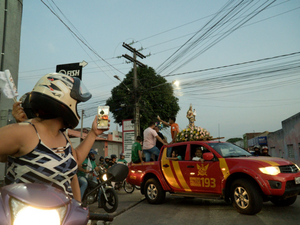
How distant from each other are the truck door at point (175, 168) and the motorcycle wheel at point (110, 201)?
1.84 metres

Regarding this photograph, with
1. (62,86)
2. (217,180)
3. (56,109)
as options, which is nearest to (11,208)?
(56,109)

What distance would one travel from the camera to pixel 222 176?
21.6ft

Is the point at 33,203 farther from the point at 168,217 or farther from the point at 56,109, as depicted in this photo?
the point at 168,217

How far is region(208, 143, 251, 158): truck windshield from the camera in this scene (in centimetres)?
705

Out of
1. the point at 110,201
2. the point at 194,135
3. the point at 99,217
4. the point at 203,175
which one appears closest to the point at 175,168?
the point at 203,175

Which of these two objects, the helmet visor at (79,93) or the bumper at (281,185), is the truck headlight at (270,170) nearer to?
the bumper at (281,185)

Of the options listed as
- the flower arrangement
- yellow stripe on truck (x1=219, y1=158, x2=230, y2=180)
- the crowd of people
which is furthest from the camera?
the flower arrangement

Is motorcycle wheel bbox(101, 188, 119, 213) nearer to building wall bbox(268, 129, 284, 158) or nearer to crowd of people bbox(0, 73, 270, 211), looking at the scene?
crowd of people bbox(0, 73, 270, 211)

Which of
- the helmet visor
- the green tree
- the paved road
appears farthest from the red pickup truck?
the green tree

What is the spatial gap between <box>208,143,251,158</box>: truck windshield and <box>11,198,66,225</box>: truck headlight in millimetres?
6330

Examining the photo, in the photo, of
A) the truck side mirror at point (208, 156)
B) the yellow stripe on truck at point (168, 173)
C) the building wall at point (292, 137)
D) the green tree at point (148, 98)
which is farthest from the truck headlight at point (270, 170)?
the green tree at point (148, 98)

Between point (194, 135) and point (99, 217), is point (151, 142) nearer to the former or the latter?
point (194, 135)

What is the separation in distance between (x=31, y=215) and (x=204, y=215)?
5934 mm

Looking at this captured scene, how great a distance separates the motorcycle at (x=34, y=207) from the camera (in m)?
1.06
